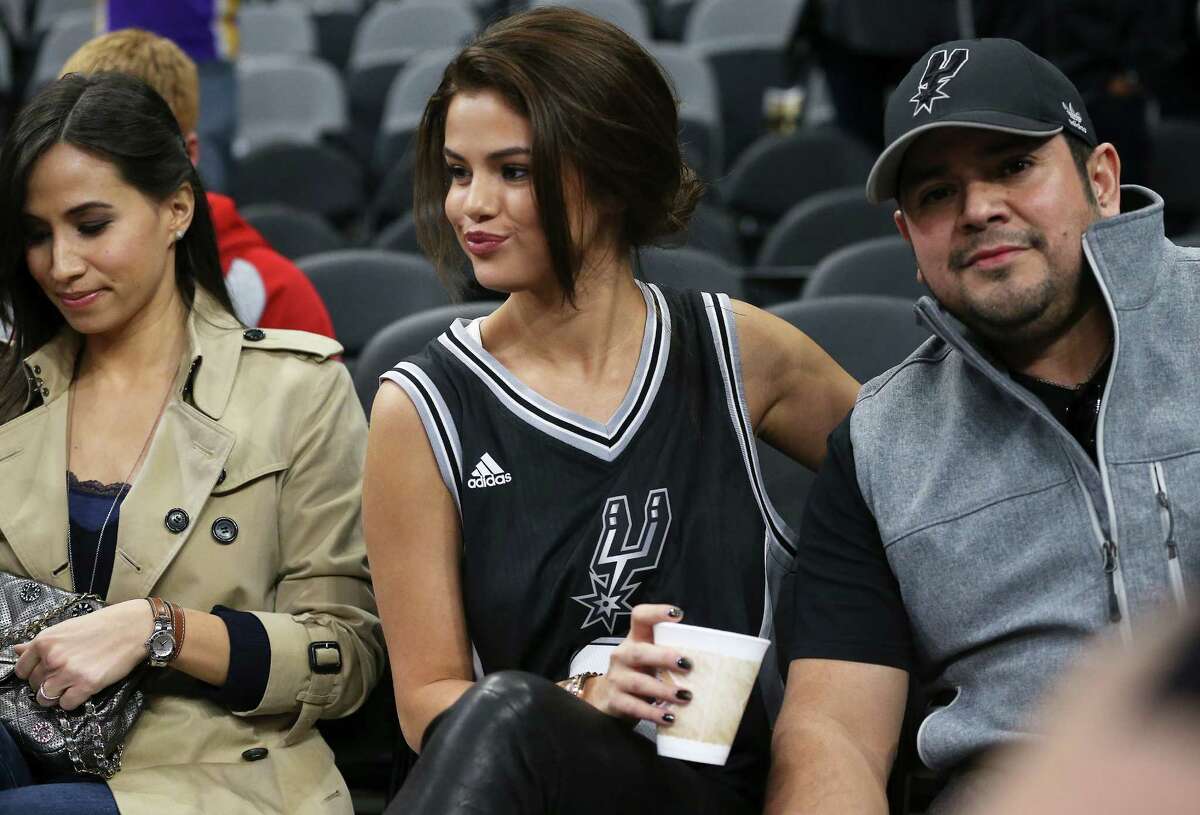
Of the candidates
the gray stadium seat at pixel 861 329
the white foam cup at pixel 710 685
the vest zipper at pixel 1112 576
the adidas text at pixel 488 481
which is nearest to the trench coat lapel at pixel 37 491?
the adidas text at pixel 488 481

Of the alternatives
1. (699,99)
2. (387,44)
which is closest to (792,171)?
(699,99)

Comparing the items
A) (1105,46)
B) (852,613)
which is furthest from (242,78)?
(852,613)

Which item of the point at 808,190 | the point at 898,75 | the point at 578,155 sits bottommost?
the point at 808,190

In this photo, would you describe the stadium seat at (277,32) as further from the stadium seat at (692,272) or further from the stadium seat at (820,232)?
the stadium seat at (692,272)

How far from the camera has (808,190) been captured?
5.21 m

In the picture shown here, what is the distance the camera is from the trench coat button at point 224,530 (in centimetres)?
219

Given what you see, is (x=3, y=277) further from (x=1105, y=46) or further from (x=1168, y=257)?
(x=1105, y=46)

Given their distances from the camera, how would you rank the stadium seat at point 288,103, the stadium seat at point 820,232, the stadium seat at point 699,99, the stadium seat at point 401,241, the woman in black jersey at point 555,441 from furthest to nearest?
the stadium seat at point 288,103 → the stadium seat at point 699,99 → the stadium seat at point 401,241 → the stadium seat at point 820,232 → the woman in black jersey at point 555,441

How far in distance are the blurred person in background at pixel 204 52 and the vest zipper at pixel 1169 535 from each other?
12.0 feet

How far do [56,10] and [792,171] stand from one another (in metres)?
5.09

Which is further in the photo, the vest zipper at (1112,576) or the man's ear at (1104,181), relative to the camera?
the man's ear at (1104,181)

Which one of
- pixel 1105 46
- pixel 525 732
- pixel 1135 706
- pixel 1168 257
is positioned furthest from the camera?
pixel 1105 46

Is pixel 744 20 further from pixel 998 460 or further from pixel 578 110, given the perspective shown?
pixel 998 460

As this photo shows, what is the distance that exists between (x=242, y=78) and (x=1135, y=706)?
684 centimetres
